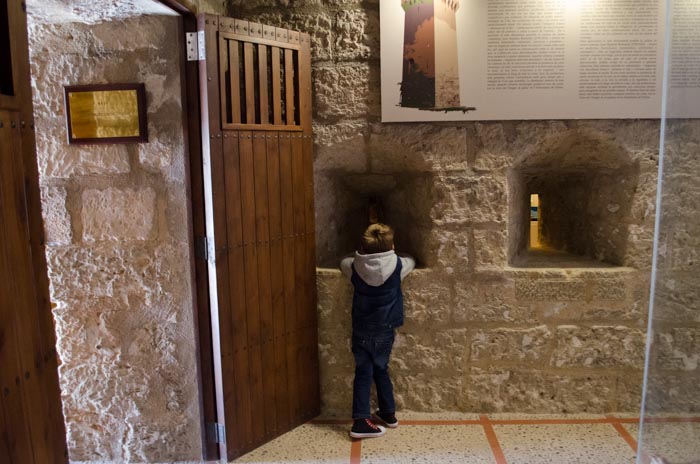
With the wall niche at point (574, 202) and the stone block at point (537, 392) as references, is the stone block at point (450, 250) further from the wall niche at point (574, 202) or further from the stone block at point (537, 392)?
the stone block at point (537, 392)

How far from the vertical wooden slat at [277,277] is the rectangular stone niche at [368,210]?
14.2 inches

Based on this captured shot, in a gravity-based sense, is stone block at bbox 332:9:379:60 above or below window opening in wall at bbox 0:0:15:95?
above

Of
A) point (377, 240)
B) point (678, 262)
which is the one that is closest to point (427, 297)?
point (377, 240)

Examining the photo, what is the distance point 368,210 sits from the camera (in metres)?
3.38

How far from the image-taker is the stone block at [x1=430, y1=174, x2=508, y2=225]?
2836 millimetres

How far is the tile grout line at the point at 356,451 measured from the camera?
2.57 meters

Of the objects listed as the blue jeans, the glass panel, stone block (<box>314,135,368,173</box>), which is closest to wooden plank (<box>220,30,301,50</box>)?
stone block (<box>314,135,368,173</box>)

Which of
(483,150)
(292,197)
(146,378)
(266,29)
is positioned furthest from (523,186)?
(146,378)

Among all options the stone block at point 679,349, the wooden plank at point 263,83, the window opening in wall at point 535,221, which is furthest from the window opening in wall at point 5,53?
the window opening in wall at point 535,221

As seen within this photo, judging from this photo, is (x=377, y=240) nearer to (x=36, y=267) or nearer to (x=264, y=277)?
(x=264, y=277)

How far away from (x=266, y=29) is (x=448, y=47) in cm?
89

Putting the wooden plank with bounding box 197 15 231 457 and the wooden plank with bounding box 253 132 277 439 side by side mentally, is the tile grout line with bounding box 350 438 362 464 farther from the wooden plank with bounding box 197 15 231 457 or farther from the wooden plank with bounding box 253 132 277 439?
the wooden plank with bounding box 197 15 231 457

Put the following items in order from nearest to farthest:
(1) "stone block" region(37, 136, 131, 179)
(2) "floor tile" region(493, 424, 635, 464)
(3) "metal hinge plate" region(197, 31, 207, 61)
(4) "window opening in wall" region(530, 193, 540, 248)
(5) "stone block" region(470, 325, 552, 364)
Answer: (3) "metal hinge plate" region(197, 31, 207, 61) < (1) "stone block" region(37, 136, 131, 179) < (2) "floor tile" region(493, 424, 635, 464) < (5) "stone block" region(470, 325, 552, 364) < (4) "window opening in wall" region(530, 193, 540, 248)

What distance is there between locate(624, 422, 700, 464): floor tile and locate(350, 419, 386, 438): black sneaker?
140 centimetres
